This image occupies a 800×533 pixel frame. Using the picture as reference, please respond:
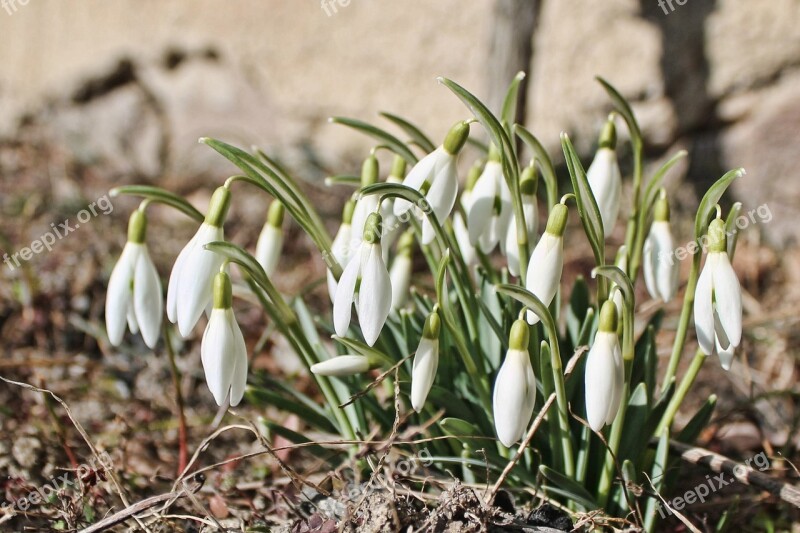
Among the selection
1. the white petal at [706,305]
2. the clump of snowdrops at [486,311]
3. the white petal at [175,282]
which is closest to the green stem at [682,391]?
the clump of snowdrops at [486,311]

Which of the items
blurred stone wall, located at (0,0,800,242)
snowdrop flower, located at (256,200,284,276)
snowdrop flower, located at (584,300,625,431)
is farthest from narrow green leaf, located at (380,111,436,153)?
blurred stone wall, located at (0,0,800,242)

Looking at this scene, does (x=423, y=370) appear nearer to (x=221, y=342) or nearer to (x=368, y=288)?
(x=368, y=288)

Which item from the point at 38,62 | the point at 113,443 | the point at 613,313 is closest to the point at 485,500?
the point at 613,313

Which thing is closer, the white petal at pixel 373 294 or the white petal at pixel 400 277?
the white petal at pixel 373 294

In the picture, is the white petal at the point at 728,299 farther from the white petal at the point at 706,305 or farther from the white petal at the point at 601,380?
the white petal at the point at 601,380

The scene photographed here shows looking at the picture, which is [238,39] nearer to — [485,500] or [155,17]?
[155,17]
